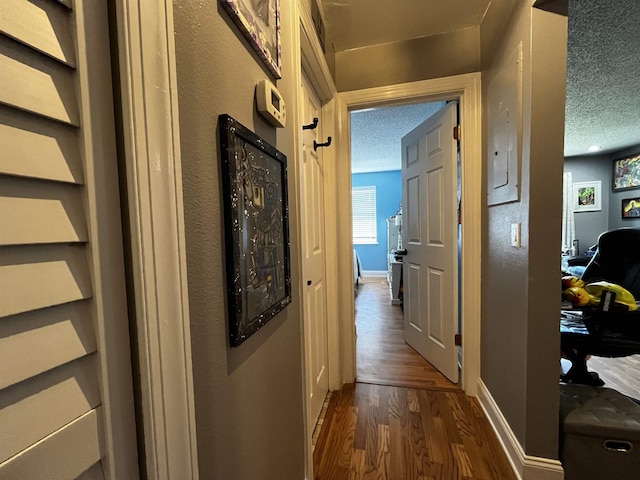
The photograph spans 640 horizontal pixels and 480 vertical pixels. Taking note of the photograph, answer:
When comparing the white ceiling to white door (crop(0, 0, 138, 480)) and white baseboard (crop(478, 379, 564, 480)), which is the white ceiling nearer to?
white door (crop(0, 0, 138, 480))

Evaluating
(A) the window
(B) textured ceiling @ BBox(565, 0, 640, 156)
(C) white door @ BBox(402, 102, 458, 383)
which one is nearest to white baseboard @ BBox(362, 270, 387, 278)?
(A) the window

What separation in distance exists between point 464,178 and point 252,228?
64.4 inches

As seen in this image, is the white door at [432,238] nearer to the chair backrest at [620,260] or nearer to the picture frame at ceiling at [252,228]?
the picture frame at ceiling at [252,228]

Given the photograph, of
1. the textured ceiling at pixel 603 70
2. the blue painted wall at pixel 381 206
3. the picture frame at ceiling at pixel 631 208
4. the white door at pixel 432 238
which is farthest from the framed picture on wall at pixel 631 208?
the white door at pixel 432 238

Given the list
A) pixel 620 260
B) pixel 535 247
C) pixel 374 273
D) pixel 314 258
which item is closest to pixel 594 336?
pixel 535 247

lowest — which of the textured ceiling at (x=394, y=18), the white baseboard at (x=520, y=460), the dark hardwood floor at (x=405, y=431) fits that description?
the dark hardwood floor at (x=405, y=431)

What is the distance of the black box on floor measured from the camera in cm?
116

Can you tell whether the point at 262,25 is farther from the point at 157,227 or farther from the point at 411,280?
the point at 411,280

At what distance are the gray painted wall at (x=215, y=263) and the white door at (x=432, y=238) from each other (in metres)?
1.58

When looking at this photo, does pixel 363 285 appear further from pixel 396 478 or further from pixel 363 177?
pixel 396 478

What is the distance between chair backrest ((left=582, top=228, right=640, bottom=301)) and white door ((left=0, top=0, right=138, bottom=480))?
3.60 metres

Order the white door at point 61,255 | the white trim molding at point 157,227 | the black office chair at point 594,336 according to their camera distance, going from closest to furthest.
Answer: the white door at point 61,255 → the white trim molding at point 157,227 → the black office chair at point 594,336

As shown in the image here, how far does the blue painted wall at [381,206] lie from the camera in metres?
6.15

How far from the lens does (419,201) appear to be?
7.92ft
